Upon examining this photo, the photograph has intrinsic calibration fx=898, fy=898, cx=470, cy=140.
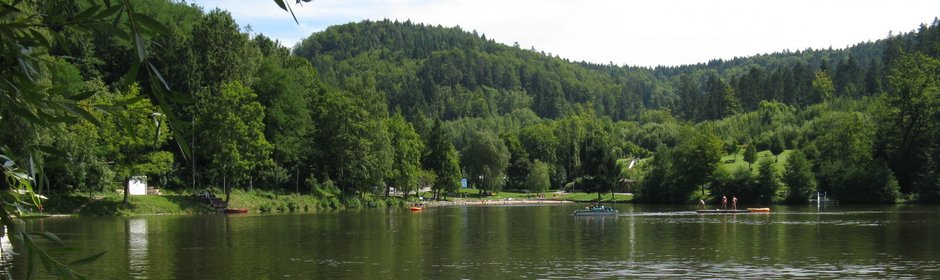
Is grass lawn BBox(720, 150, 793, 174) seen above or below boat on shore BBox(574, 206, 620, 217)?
above

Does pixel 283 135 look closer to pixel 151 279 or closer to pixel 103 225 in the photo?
pixel 103 225

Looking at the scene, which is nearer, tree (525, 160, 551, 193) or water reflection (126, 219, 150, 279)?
water reflection (126, 219, 150, 279)

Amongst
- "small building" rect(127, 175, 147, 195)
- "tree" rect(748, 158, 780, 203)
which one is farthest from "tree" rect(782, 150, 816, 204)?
"small building" rect(127, 175, 147, 195)

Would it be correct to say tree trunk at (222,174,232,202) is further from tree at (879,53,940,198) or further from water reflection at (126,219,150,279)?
tree at (879,53,940,198)

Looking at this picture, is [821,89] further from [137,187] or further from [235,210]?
[137,187]

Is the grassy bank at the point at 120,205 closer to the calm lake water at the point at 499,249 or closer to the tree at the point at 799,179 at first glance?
the calm lake water at the point at 499,249

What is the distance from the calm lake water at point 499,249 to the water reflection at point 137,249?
6 centimetres

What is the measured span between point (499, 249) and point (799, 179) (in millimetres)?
72571

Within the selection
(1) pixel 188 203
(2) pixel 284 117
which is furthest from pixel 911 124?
(1) pixel 188 203

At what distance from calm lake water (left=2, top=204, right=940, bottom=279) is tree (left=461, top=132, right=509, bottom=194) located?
7715cm

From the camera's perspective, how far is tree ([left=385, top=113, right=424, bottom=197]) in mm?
108688

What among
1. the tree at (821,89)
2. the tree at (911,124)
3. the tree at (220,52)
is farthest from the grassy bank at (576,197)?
the tree at (821,89)

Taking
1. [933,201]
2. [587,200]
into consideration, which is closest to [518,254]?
[933,201]

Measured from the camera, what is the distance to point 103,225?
5531 cm
